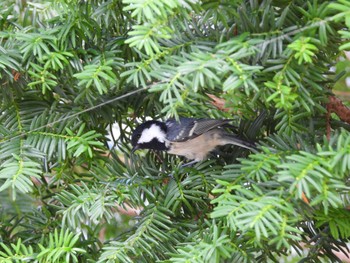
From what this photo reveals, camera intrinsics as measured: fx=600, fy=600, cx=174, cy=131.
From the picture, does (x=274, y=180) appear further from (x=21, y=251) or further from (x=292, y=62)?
(x=21, y=251)

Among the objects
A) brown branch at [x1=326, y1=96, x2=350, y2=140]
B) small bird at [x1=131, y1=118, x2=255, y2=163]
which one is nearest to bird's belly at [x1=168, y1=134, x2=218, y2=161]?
small bird at [x1=131, y1=118, x2=255, y2=163]

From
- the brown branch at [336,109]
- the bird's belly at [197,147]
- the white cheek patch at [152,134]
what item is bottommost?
the bird's belly at [197,147]

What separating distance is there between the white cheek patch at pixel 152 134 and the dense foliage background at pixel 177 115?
0.9 inches

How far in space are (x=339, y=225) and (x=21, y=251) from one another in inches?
15.5

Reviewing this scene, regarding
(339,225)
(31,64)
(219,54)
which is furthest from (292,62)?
(31,64)

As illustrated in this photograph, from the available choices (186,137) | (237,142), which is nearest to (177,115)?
(237,142)

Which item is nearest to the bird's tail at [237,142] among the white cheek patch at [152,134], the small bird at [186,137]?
the small bird at [186,137]

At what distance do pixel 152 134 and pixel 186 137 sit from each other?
9 cm

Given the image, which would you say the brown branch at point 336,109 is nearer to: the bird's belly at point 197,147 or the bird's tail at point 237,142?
the bird's tail at point 237,142

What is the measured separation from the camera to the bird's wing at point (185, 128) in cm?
88

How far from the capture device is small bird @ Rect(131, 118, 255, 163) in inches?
33.4

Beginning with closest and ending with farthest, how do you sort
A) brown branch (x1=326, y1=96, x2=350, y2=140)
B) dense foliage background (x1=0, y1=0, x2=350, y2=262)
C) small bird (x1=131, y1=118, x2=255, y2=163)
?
dense foliage background (x1=0, y1=0, x2=350, y2=262) < brown branch (x1=326, y1=96, x2=350, y2=140) < small bird (x1=131, y1=118, x2=255, y2=163)

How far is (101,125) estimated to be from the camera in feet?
2.80

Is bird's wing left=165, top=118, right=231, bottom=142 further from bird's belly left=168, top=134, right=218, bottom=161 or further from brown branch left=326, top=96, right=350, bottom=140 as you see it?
brown branch left=326, top=96, right=350, bottom=140
